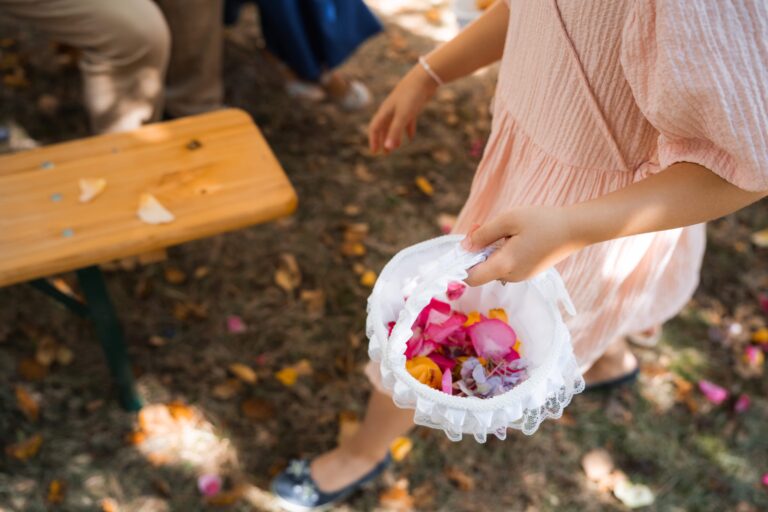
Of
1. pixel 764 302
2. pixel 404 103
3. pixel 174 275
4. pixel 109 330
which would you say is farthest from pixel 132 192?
pixel 764 302

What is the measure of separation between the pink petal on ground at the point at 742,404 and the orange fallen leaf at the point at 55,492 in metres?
2.27

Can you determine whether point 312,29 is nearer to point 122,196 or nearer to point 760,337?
Result: point 122,196

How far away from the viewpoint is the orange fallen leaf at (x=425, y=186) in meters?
2.96

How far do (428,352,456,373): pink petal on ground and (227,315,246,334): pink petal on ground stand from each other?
1.30 metres

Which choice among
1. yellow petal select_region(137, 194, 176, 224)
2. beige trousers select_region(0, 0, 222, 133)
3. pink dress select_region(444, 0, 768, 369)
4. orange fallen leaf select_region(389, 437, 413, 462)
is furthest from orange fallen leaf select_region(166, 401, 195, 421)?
pink dress select_region(444, 0, 768, 369)

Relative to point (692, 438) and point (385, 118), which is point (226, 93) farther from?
point (692, 438)

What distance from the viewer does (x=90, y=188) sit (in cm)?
168

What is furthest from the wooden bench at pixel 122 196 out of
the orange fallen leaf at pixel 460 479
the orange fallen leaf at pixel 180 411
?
the orange fallen leaf at pixel 460 479

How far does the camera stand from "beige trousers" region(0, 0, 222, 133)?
2.14 meters

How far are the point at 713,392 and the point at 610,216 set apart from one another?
1.76 metres

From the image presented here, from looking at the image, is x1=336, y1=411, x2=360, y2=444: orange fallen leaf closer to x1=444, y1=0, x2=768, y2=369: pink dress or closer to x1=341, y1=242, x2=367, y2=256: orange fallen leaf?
x1=341, y1=242, x2=367, y2=256: orange fallen leaf

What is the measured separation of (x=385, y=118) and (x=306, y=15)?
156 centimetres

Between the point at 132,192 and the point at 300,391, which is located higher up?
the point at 132,192

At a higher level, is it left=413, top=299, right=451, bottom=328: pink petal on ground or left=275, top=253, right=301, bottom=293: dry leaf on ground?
left=413, top=299, right=451, bottom=328: pink petal on ground
